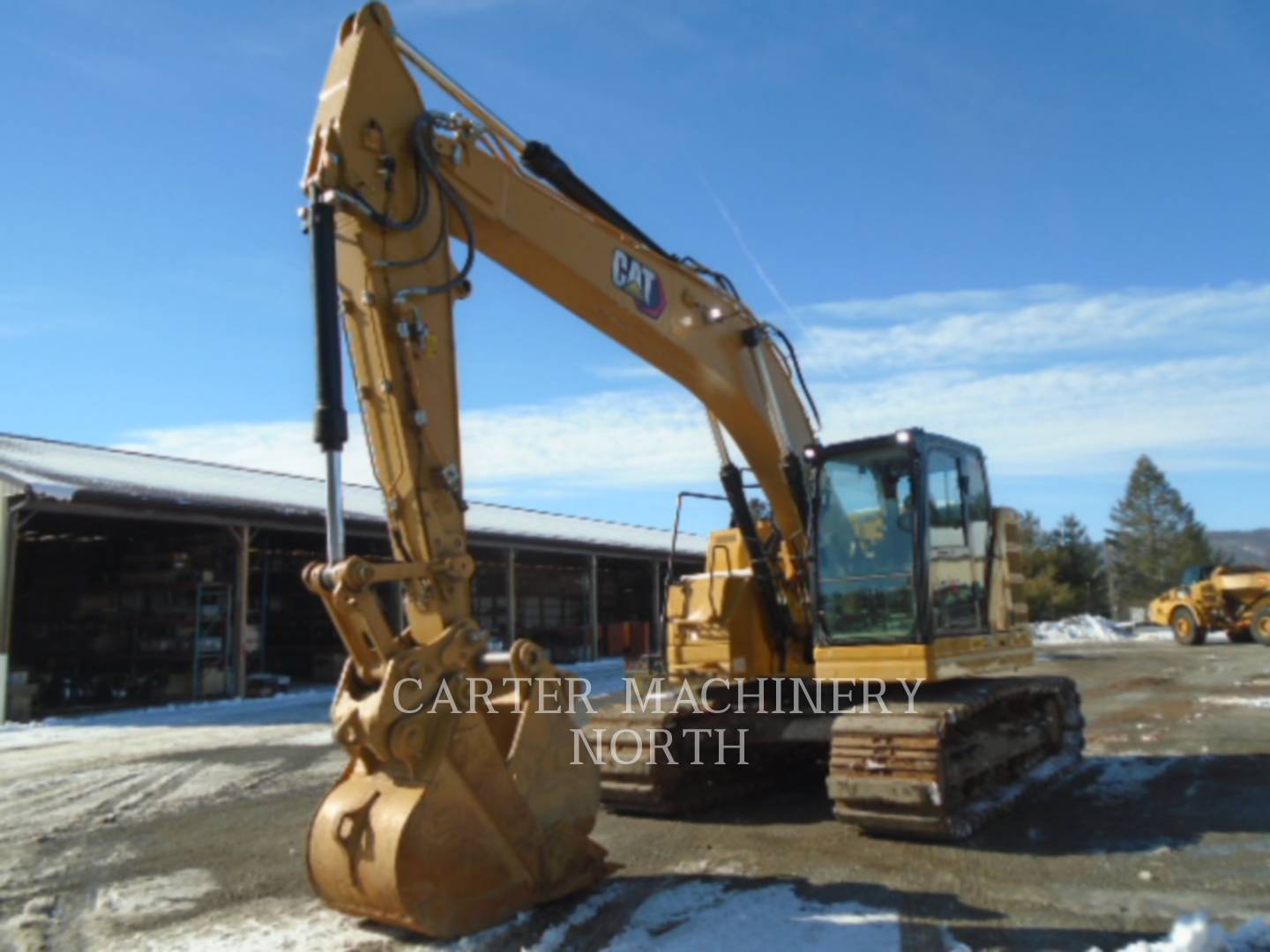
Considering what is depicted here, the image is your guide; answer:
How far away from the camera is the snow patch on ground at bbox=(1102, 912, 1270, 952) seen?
415 cm

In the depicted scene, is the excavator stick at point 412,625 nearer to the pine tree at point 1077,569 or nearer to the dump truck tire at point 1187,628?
the dump truck tire at point 1187,628

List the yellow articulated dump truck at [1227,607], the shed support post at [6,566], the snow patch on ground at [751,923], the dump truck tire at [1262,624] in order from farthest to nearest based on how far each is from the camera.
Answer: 1. the yellow articulated dump truck at [1227,607]
2. the dump truck tire at [1262,624]
3. the shed support post at [6,566]
4. the snow patch on ground at [751,923]

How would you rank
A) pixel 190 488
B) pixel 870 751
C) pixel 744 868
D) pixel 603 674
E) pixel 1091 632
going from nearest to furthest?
pixel 744 868 < pixel 870 751 < pixel 190 488 < pixel 603 674 < pixel 1091 632

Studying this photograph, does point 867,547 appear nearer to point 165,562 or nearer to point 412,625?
point 412,625

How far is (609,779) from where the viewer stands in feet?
24.1

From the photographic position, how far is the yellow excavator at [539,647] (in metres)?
4.52

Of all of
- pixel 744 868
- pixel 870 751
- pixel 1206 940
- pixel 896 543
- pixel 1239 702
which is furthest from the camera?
pixel 1239 702

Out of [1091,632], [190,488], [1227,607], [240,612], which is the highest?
[190,488]

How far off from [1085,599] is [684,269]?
42.0m

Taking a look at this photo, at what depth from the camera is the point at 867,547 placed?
23.3ft

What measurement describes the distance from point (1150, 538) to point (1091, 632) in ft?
111

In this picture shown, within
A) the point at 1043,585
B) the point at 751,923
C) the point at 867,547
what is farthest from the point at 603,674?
the point at 1043,585

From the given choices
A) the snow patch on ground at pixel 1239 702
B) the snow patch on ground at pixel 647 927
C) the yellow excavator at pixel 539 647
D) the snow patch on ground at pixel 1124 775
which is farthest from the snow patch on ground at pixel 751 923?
the snow patch on ground at pixel 1239 702

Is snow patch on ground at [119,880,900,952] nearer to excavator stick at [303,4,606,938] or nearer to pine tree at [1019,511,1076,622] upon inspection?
excavator stick at [303,4,606,938]
